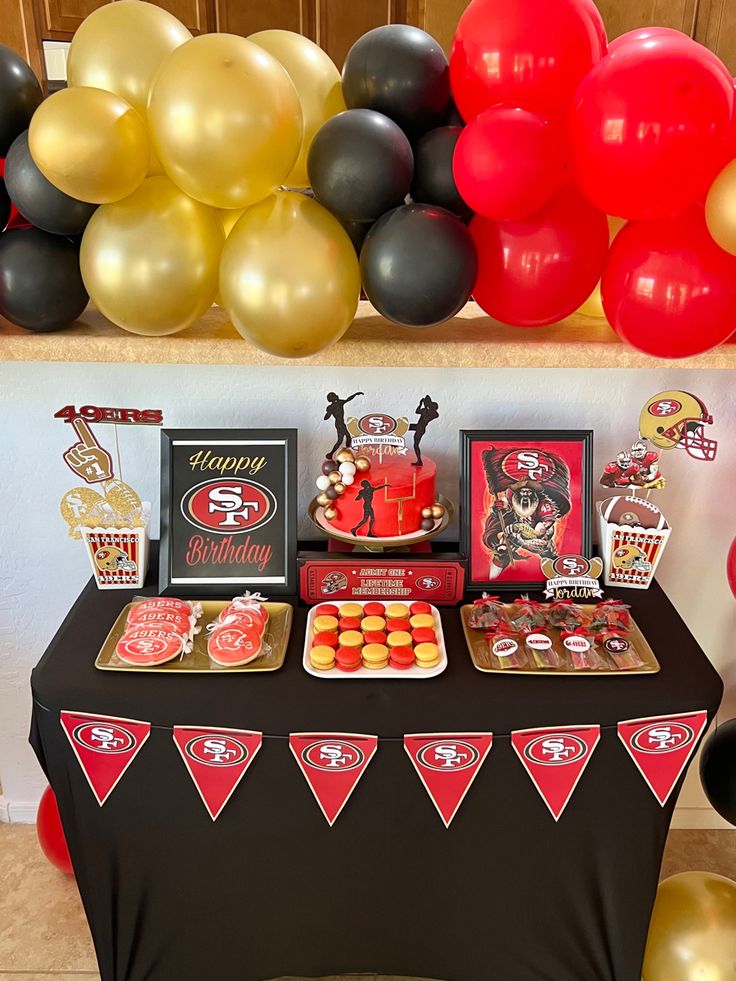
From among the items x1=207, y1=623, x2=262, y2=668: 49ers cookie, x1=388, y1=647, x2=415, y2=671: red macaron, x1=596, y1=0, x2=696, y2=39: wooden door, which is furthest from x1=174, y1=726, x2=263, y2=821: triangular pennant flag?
x1=596, y1=0, x2=696, y2=39: wooden door

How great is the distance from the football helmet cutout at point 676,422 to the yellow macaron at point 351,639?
660 mm

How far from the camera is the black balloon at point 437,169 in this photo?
1.12 m

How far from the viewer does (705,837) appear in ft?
6.67

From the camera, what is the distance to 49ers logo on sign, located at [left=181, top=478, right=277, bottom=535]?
1.52 metres

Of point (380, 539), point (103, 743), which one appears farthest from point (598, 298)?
point (103, 743)

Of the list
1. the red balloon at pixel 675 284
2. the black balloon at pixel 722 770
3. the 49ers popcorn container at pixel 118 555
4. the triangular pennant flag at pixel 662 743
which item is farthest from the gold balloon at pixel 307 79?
the black balloon at pixel 722 770

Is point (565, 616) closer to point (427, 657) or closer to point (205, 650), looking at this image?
point (427, 657)

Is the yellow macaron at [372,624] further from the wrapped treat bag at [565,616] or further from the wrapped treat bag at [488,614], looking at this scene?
the wrapped treat bag at [565,616]

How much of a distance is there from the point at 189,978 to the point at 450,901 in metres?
0.55

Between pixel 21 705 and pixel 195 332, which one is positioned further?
pixel 21 705

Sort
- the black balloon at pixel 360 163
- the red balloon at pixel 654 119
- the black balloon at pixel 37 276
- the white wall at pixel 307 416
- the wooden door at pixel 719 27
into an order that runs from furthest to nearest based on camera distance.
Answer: the wooden door at pixel 719 27
the white wall at pixel 307 416
the black balloon at pixel 37 276
the black balloon at pixel 360 163
the red balloon at pixel 654 119

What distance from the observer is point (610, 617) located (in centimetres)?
146

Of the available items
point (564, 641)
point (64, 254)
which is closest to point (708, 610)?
point (564, 641)

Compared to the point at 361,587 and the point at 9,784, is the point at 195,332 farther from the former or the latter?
the point at 9,784
